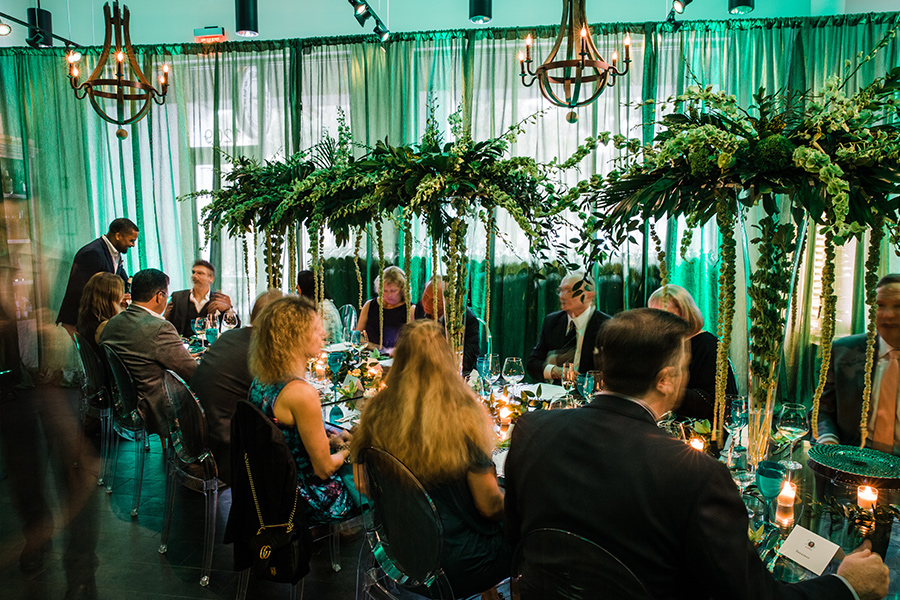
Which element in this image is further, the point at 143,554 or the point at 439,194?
the point at 143,554

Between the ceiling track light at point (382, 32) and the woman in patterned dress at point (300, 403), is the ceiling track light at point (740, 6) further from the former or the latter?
the woman in patterned dress at point (300, 403)

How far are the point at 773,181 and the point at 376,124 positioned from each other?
4.96m

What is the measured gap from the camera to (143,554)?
3238mm

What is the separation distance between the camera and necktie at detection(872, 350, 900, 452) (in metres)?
2.54

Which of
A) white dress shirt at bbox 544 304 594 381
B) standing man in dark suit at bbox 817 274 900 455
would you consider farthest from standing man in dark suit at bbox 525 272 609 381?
standing man in dark suit at bbox 817 274 900 455

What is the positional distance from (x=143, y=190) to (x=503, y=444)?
581 cm

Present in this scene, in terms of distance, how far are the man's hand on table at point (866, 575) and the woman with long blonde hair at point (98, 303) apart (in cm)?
428

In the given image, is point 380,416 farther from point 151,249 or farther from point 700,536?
point 151,249

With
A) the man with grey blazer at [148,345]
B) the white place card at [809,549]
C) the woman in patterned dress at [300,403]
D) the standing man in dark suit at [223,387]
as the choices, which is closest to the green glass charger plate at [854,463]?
the white place card at [809,549]

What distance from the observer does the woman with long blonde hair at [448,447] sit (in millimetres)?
2020

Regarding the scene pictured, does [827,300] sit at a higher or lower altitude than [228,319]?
higher

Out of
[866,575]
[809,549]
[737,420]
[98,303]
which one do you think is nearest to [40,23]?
[98,303]

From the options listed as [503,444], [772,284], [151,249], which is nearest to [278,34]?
[151,249]

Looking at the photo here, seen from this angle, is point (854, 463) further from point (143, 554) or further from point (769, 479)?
point (143, 554)
